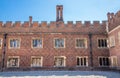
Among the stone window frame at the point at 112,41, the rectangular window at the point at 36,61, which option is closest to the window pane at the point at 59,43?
the rectangular window at the point at 36,61

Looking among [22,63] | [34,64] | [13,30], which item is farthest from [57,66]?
[13,30]

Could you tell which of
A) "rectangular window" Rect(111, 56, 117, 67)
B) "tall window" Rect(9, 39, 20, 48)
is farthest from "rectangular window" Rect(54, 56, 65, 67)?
"rectangular window" Rect(111, 56, 117, 67)

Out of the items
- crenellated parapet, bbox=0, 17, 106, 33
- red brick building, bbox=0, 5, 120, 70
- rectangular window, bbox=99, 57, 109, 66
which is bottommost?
rectangular window, bbox=99, 57, 109, 66

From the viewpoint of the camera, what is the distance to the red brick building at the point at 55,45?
953 inches

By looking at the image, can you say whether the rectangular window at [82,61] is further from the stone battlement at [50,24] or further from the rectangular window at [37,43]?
the rectangular window at [37,43]

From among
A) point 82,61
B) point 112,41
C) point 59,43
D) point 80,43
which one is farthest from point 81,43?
point 112,41

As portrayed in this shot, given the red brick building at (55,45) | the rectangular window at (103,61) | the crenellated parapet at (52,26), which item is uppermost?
the crenellated parapet at (52,26)

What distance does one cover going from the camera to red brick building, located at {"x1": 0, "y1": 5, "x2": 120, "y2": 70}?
2420 cm

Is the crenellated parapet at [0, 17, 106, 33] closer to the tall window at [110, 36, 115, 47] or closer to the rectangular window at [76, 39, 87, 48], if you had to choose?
the rectangular window at [76, 39, 87, 48]

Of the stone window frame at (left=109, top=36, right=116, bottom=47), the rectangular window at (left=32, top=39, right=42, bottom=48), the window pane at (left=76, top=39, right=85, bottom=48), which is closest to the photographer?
the stone window frame at (left=109, top=36, right=116, bottom=47)

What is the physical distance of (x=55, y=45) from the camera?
2469 cm

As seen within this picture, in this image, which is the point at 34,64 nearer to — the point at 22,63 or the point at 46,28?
the point at 22,63

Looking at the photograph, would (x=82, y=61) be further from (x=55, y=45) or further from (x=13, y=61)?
(x=13, y=61)

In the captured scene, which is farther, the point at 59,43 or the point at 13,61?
the point at 59,43
